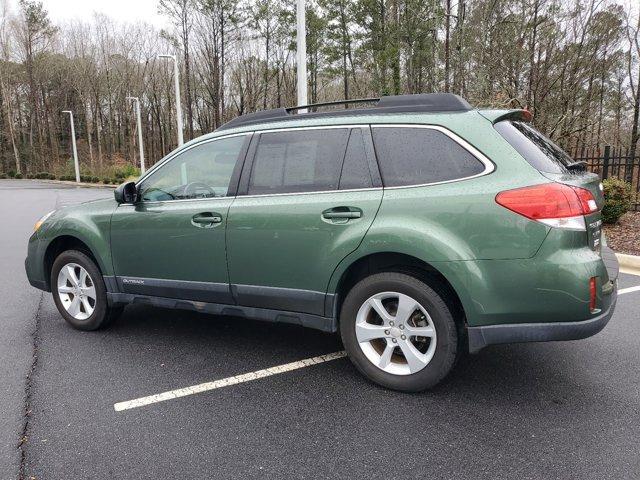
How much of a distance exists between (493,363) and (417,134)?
1799 millimetres

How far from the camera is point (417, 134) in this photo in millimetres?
3139

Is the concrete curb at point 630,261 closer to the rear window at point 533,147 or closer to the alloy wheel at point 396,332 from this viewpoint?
the rear window at point 533,147

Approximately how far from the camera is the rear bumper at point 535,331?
2777mm

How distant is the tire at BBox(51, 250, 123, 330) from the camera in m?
4.38

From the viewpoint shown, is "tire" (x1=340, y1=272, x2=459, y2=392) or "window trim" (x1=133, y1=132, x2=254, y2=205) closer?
"tire" (x1=340, y1=272, x2=459, y2=392)

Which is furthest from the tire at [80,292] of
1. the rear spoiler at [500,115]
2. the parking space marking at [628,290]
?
the parking space marking at [628,290]

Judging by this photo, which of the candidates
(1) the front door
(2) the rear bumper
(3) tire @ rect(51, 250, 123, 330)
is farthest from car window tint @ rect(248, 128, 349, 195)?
(3) tire @ rect(51, 250, 123, 330)

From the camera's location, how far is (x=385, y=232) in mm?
3027

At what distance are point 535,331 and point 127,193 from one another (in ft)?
10.6

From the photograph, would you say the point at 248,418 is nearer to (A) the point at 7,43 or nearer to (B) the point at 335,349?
(B) the point at 335,349

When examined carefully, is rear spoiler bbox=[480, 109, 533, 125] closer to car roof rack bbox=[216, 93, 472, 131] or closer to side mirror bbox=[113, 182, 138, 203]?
car roof rack bbox=[216, 93, 472, 131]

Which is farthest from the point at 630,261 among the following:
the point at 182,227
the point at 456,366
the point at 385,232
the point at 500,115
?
the point at 182,227

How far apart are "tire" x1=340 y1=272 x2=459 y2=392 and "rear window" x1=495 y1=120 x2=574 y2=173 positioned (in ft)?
3.21

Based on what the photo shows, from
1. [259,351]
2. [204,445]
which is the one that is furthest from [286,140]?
[204,445]
